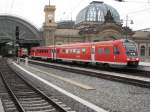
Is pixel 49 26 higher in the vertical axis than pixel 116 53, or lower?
higher

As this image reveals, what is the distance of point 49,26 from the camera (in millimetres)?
118312

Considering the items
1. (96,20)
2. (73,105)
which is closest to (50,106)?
(73,105)

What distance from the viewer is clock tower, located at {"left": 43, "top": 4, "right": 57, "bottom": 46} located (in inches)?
4589

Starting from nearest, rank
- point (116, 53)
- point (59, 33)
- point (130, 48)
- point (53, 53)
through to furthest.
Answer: point (116, 53), point (130, 48), point (53, 53), point (59, 33)

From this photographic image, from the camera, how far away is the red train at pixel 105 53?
114 ft

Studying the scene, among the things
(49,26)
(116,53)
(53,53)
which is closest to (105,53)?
(116,53)

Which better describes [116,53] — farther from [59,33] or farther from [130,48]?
[59,33]

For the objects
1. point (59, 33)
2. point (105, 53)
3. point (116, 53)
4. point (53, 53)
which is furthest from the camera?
point (59, 33)

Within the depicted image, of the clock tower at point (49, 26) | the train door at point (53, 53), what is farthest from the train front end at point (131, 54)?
the clock tower at point (49, 26)

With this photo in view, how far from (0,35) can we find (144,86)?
318 ft

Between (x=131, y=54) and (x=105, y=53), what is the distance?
11.6 ft

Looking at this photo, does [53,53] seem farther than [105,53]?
Yes

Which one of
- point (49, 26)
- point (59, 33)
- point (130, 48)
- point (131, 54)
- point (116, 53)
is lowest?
point (131, 54)

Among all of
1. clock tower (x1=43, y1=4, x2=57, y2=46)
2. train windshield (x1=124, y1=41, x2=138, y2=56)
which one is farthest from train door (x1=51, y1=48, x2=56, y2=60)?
clock tower (x1=43, y1=4, x2=57, y2=46)
